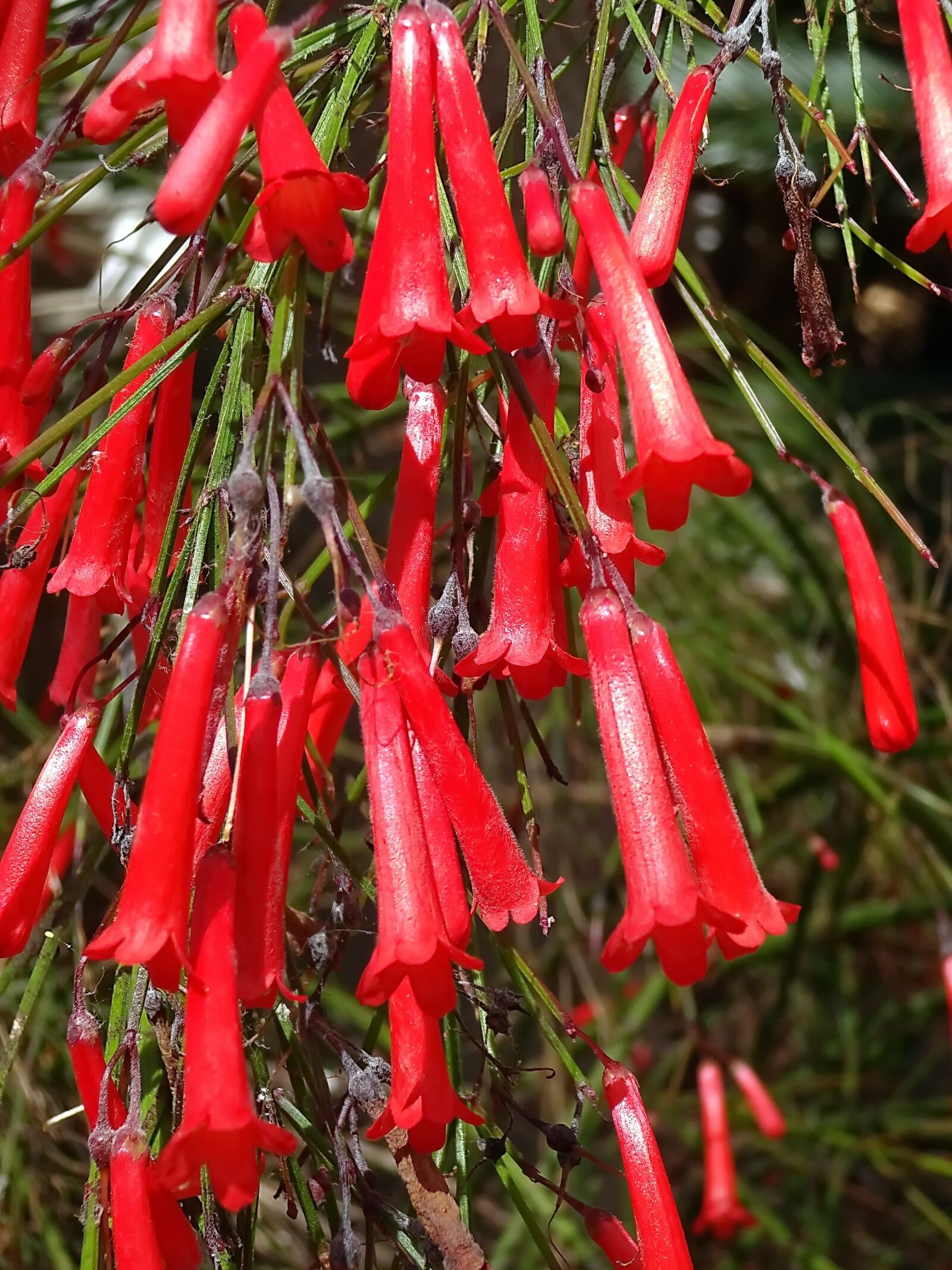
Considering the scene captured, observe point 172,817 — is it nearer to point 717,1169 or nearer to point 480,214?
point 480,214

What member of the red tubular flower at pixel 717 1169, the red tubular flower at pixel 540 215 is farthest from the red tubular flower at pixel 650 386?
the red tubular flower at pixel 717 1169

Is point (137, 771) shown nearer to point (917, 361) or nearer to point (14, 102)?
point (14, 102)

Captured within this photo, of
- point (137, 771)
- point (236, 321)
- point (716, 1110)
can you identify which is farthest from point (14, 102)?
point (716, 1110)

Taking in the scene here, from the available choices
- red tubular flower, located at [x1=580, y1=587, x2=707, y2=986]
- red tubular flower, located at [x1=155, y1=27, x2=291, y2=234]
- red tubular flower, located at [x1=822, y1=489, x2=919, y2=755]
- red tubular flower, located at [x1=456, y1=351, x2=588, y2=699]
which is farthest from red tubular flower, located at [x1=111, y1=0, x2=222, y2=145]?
red tubular flower, located at [x1=822, y1=489, x2=919, y2=755]

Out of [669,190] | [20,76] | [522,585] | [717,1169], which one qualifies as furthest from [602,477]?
[717,1169]

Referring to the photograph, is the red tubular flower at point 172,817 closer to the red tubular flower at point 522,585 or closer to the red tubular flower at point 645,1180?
the red tubular flower at point 522,585

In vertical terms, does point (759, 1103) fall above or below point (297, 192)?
below

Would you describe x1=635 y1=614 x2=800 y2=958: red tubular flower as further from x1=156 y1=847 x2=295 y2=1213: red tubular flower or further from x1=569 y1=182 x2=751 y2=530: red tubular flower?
x1=156 y1=847 x2=295 y2=1213: red tubular flower
